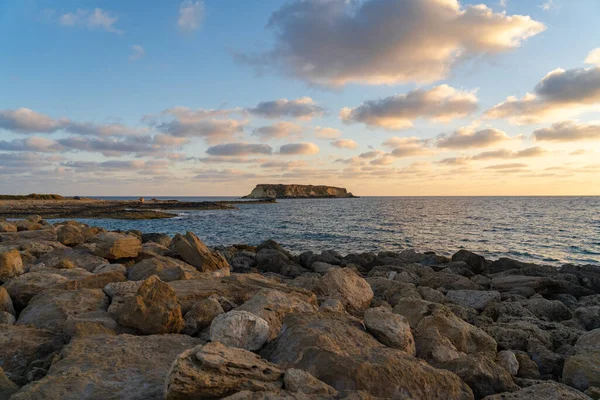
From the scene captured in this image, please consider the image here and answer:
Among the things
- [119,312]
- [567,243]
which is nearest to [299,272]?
[119,312]

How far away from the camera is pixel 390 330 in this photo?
474 centimetres

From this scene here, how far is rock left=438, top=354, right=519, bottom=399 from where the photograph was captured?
417 centimetres

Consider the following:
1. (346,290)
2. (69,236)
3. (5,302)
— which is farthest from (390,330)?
(69,236)

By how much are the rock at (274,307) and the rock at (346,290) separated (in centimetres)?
86

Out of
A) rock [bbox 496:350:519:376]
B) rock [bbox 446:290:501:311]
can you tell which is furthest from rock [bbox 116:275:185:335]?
rock [bbox 446:290:501:311]

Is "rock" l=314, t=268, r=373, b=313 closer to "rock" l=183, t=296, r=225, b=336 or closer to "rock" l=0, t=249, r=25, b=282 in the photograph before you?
"rock" l=183, t=296, r=225, b=336

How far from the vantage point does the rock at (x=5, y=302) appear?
6.01 m

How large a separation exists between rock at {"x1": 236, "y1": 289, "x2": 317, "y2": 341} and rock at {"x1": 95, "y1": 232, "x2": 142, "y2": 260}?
6.62 metres

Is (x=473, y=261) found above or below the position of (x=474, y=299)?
below

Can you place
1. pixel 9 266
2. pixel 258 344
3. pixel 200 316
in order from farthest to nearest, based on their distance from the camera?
1. pixel 9 266
2. pixel 200 316
3. pixel 258 344

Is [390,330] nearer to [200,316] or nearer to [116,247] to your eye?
[200,316]

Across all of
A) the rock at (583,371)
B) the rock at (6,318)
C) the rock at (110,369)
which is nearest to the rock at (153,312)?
the rock at (110,369)

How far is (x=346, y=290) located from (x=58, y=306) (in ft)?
14.1

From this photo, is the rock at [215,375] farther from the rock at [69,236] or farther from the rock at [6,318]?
the rock at [69,236]
